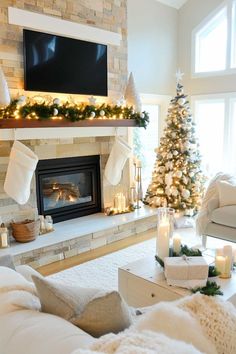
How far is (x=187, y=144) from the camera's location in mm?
5195

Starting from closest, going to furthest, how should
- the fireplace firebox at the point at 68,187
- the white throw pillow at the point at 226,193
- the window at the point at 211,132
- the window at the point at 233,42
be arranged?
the white throw pillow at the point at 226,193 → the fireplace firebox at the point at 68,187 → the window at the point at 233,42 → the window at the point at 211,132

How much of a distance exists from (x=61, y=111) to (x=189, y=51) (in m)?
3.15

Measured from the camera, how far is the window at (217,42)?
5.40 metres

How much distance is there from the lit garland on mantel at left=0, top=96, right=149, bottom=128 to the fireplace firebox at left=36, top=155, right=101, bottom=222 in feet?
2.23

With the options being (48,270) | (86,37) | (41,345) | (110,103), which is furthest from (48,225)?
(41,345)

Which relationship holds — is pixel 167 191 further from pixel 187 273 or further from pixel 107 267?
pixel 187 273

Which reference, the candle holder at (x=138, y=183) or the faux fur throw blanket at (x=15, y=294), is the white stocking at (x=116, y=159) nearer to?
the candle holder at (x=138, y=183)

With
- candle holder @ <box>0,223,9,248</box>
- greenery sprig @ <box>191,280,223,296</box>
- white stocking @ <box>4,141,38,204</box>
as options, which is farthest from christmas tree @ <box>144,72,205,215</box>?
greenery sprig @ <box>191,280,223,296</box>

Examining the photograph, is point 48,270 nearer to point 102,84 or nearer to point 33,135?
point 33,135

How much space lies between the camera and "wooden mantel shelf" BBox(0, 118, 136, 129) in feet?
11.2

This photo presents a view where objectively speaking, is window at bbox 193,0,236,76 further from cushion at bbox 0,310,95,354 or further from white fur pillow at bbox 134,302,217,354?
cushion at bbox 0,310,95,354

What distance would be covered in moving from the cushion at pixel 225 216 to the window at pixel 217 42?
2709mm

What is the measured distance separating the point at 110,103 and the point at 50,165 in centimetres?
120

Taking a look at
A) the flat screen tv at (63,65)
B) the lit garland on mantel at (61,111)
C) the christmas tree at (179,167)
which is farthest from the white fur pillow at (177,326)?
the christmas tree at (179,167)
